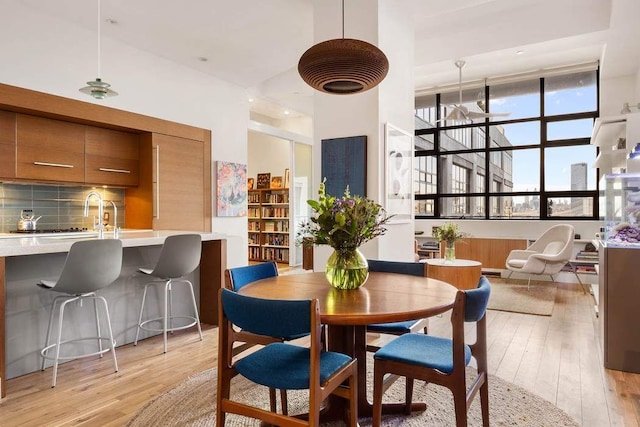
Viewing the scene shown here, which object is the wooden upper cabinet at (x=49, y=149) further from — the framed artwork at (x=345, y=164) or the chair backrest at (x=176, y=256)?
the framed artwork at (x=345, y=164)

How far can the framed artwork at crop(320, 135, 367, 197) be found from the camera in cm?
386

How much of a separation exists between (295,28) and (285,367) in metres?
4.02

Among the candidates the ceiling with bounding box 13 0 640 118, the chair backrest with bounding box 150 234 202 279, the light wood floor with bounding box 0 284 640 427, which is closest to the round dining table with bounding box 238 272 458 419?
the light wood floor with bounding box 0 284 640 427

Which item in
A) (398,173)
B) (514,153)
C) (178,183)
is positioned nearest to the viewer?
(398,173)

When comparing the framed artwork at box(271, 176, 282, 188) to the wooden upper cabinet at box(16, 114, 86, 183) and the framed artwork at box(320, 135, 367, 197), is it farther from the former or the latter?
the framed artwork at box(320, 135, 367, 197)

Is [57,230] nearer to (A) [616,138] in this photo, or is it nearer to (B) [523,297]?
(B) [523,297]

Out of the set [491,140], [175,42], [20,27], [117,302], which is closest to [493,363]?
[117,302]

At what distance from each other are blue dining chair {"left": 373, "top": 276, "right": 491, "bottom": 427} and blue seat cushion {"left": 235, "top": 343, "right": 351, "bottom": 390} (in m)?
0.23

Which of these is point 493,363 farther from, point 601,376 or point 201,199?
point 201,199

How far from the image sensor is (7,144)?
4055mm

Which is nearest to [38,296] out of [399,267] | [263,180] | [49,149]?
[49,149]

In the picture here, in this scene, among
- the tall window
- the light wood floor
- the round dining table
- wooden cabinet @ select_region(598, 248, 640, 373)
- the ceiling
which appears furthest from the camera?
the tall window

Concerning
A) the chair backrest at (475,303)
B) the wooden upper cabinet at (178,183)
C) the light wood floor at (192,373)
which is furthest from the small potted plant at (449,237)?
the chair backrest at (475,303)

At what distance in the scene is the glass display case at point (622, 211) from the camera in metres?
3.20
